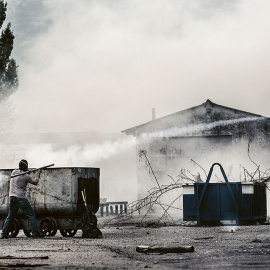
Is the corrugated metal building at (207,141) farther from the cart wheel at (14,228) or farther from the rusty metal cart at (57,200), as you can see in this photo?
the cart wheel at (14,228)

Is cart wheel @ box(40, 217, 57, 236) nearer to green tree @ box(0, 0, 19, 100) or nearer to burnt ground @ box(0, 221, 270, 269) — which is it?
burnt ground @ box(0, 221, 270, 269)

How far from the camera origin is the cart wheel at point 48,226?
14.5 m

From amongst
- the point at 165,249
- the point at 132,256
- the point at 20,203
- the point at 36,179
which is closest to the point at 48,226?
the point at 20,203

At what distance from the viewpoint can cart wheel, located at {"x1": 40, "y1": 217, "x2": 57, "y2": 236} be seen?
14523 millimetres

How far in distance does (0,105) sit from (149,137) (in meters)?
8.19

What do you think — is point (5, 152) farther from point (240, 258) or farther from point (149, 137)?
point (240, 258)

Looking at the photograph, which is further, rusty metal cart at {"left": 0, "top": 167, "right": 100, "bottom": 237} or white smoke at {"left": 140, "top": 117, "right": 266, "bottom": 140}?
white smoke at {"left": 140, "top": 117, "right": 266, "bottom": 140}

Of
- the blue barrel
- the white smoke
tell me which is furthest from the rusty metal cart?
the white smoke

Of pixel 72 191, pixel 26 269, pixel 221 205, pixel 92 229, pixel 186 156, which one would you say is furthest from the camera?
pixel 186 156

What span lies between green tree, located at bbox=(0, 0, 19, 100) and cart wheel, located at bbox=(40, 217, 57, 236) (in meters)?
18.6

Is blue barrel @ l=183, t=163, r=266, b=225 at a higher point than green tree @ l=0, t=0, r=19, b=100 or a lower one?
lower

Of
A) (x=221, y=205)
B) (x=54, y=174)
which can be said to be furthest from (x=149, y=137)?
(x=54, y=174)

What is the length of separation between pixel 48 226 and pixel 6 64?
19.4m

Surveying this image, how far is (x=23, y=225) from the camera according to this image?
14.7 metres
